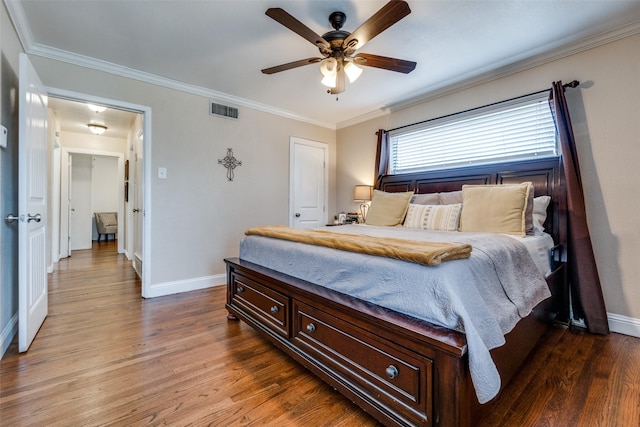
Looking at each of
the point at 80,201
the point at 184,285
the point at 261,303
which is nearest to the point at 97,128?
the point at 80,201

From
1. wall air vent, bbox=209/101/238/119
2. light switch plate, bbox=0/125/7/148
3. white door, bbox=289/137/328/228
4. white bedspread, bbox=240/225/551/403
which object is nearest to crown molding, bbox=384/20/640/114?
white door, bbox=289/137/328/228

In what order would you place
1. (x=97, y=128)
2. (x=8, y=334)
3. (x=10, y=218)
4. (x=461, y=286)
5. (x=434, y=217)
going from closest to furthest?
(x=461, y=286), (x=10, y=218), (x=8, y=334), (x=434, y=217), (x=97, y=128)

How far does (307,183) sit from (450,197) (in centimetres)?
228

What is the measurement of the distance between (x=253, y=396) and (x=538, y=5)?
316cm

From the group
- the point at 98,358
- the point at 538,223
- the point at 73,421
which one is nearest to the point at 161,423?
the point at 73,421

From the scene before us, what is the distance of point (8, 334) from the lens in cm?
202

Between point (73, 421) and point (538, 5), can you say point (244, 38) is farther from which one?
point (73, 421)

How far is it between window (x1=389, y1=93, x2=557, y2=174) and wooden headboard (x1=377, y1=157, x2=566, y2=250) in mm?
166

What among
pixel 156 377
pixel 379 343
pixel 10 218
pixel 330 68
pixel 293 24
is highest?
pixel 293 24

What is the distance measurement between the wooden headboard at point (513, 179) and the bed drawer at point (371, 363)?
7.08 feet

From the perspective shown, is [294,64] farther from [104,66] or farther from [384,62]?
[104,66]

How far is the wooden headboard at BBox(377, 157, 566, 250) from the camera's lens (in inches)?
97.7

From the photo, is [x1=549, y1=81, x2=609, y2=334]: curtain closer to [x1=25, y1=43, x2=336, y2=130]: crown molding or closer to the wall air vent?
[x1=25, y1=43, x2=336, y2=130]: crown molding

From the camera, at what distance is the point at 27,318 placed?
6.43 ft
